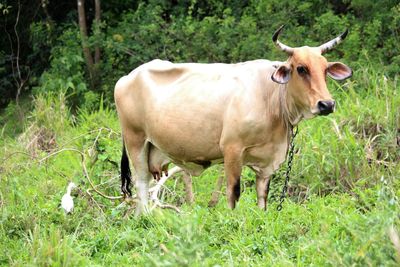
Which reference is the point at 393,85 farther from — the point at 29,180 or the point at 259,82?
the point at 29,180

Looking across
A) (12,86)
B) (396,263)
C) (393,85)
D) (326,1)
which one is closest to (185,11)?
(326,1)

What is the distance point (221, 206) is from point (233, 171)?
0.71 m

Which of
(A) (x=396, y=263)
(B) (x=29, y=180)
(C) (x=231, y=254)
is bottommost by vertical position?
(B) (x=29, y=180)

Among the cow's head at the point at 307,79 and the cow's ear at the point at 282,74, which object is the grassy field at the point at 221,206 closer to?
the cow's head at the point at 307,79

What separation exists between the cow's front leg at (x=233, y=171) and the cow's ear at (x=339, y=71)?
0.92 m

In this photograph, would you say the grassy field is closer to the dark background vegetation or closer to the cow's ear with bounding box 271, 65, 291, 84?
the dark background vegetation

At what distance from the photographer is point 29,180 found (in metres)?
8.41

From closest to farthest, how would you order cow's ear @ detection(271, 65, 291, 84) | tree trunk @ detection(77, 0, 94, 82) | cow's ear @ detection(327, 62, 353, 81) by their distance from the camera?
cow's ear @ detection(271, 65, 291, 84)
cow's ear @ detection(327, 62, 353, 81)
tree trunk @ detection(77, 0, 94, 82)

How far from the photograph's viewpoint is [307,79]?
5.79m

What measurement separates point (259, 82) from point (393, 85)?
2992mm

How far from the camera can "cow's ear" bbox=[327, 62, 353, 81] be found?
6.13 metres

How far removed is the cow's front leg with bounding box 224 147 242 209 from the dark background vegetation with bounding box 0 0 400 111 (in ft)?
12.7

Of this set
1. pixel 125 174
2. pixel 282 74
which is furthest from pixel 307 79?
pixel 125 174

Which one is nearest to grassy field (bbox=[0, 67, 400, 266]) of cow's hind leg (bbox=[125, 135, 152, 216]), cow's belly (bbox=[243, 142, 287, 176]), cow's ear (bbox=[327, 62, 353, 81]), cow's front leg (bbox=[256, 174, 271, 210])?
cow's front leg (bbox=[256, 174, 271, 210])
